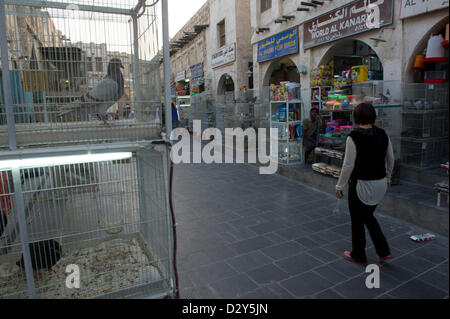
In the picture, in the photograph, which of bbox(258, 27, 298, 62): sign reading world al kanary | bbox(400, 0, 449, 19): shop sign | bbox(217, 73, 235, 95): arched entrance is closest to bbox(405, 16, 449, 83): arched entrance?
bbox(400, 0, 449, 19): shop sign

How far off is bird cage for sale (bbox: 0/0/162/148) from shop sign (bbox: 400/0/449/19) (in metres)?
4.74

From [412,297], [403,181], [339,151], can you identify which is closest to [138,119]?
[412,297]

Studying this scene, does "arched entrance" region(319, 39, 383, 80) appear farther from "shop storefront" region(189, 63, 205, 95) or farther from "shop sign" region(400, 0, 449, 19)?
"shop storefront" region(189, 63, 205, 95)

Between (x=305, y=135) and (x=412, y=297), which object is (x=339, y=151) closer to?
(x=305, y=135)

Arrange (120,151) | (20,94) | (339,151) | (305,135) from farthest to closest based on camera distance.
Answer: (305,135) → (339,151) → (20,94) → (120,151)

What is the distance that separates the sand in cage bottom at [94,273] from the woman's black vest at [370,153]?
2.20 m

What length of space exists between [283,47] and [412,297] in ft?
26.1

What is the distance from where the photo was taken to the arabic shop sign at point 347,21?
19.7 ft

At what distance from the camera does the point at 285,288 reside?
2.83 metres

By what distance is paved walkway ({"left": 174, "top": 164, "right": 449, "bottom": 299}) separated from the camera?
9.24 feet

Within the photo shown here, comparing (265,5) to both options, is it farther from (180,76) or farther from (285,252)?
(180,76)

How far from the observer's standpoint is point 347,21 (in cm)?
686

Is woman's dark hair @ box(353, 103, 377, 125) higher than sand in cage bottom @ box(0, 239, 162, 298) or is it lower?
higher

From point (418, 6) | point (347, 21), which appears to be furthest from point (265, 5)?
point (418, 6)
